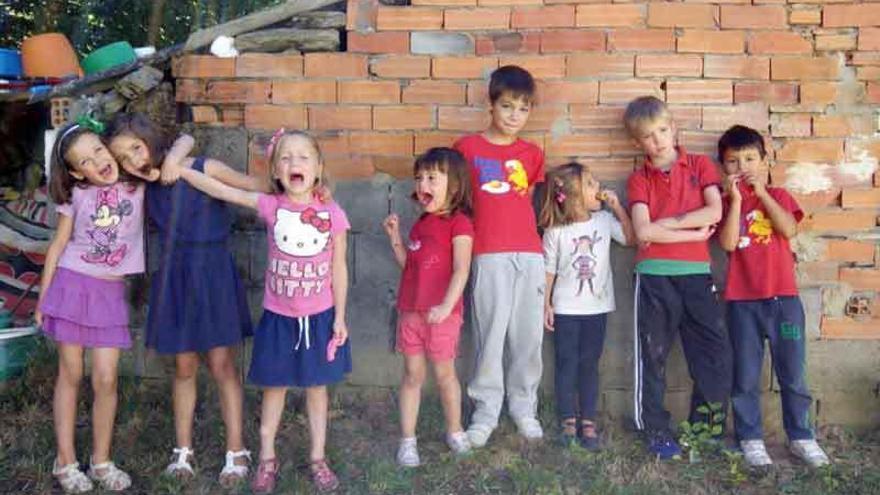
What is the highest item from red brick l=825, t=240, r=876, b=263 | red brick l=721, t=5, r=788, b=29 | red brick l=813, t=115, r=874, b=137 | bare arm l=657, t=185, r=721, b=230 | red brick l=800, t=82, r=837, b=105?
red brick l=721, t=5, r=788, b=29

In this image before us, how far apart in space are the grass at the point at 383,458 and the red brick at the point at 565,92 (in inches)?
60.9

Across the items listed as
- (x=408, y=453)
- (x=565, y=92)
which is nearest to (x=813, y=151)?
(x=565, y=92)

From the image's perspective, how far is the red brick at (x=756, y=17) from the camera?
14.2 feet

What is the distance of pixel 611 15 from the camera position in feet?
14.3

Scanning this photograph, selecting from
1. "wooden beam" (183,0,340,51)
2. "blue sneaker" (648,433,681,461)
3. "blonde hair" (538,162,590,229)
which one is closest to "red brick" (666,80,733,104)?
"blonde hair" (538,162,590,229)

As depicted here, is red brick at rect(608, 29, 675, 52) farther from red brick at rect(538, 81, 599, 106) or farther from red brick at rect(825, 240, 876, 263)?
red brick at rect(825, 240, 876, 263)

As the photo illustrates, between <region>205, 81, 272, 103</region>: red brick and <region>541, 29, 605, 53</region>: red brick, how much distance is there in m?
1.44

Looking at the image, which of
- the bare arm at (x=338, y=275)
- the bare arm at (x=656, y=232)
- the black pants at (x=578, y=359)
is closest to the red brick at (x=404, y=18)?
the bare arm at (x=338, y=275)

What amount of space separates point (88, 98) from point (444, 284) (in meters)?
2.14

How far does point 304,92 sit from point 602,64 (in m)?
1.52

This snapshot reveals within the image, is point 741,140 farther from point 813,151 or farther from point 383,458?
point 383,458

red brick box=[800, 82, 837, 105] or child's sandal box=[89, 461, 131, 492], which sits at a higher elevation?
red brick box=[800, 82, 837, 105]

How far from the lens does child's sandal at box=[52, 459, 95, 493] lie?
3.81 m

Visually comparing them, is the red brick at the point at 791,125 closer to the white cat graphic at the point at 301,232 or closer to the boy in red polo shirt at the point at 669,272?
the boy in red polo shirt at the point at 669,272
